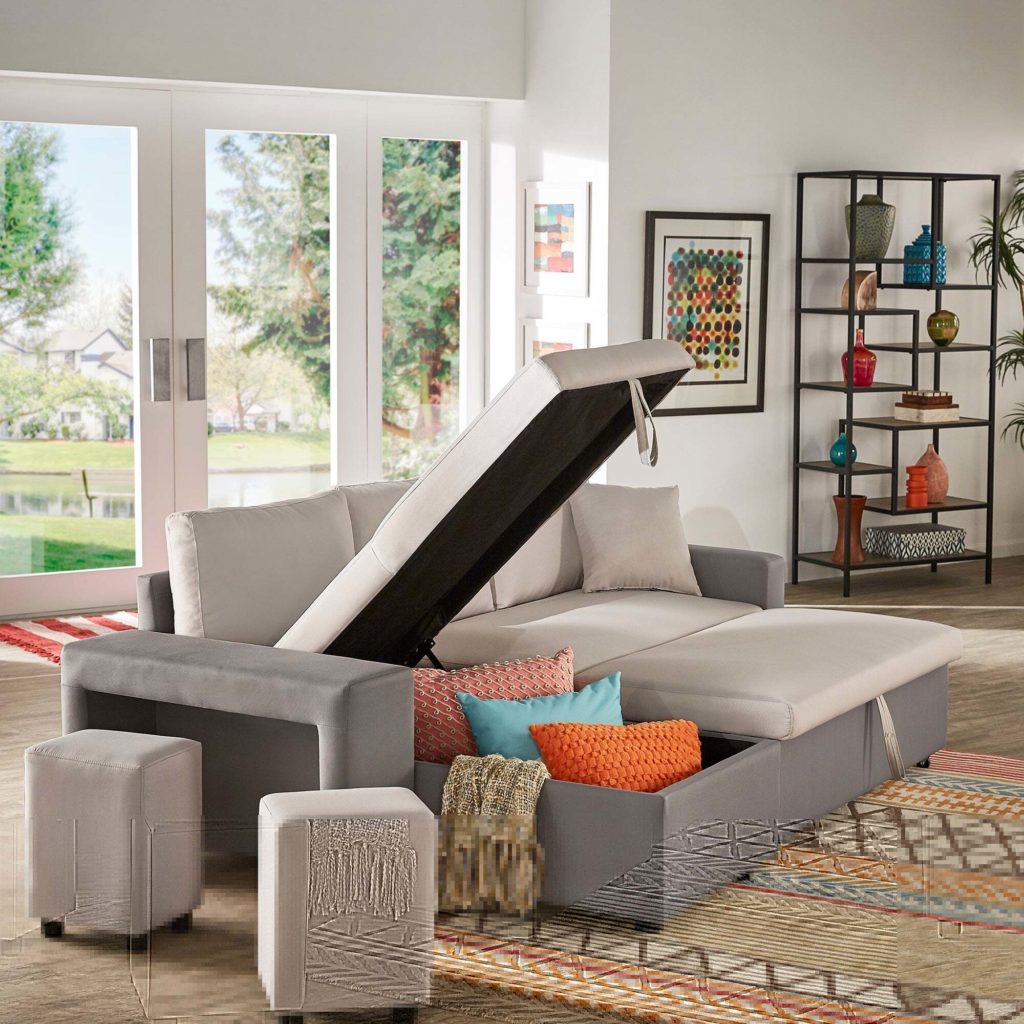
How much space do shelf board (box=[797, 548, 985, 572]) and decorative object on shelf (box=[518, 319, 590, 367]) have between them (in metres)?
1.52

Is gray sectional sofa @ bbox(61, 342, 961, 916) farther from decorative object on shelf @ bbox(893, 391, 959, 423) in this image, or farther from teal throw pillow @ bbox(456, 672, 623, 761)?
decorative object on shelf @ bbox(893, 391, 959, 423)

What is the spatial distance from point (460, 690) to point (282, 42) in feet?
13.2

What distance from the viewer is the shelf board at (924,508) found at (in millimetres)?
7293

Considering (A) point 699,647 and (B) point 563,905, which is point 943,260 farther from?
(B) point 563,905

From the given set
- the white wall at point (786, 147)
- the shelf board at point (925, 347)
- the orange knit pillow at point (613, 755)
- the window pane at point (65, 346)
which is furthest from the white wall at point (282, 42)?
the orange knit pillow at point (613, 755)

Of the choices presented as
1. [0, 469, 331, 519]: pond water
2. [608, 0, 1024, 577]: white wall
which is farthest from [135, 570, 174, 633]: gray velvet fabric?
[608, 0, 1024, 577]: white wall

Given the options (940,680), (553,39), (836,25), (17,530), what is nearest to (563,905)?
(940,680)

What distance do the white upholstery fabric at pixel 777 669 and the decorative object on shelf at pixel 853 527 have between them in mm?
2841

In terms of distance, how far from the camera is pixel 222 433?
269 inches

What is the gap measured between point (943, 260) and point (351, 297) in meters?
2.77

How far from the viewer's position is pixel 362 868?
7.11ft

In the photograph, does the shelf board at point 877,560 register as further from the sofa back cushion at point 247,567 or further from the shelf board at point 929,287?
the sofa back cushion at point 247,567

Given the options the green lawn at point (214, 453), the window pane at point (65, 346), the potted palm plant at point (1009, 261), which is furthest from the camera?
the potted palm plant at point (1009, 261)

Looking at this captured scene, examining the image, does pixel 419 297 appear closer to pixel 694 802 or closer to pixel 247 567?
pixel 247 567
